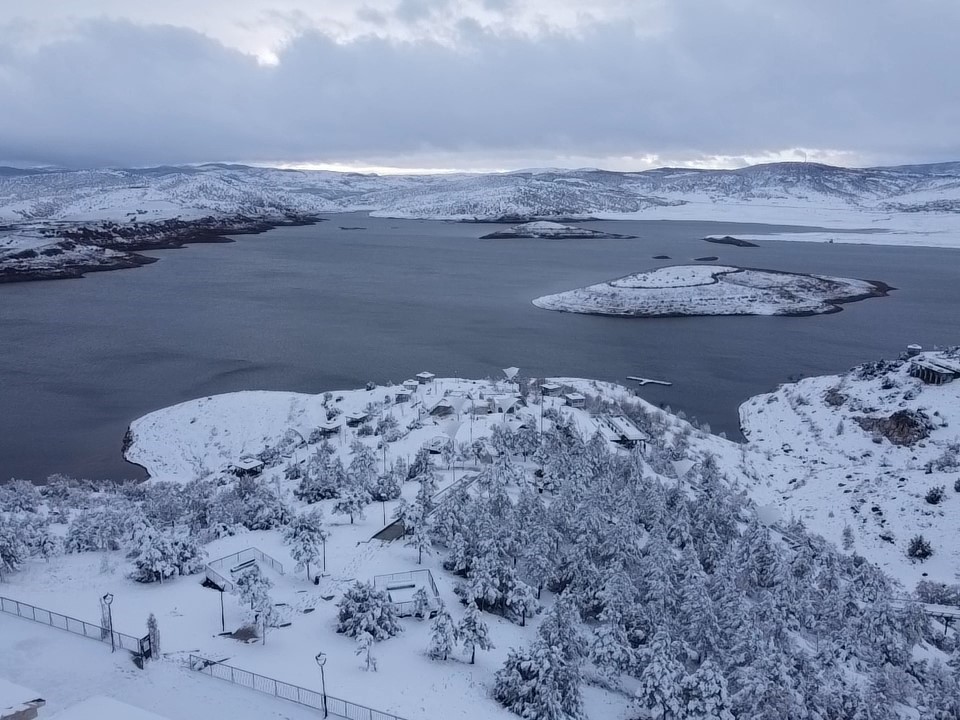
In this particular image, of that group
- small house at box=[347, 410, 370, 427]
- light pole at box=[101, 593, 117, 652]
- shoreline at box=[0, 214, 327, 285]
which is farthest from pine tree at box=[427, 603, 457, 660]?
shoreline at box=[0, 214, 327, 285]

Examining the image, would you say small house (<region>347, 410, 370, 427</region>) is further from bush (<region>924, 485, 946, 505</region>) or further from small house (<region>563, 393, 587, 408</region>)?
bush (<region>924, 485, 946, 505</region>)

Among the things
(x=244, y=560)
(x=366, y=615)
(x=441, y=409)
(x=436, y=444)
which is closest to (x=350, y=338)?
(x=441, y=409)

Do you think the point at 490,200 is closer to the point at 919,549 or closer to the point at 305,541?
the point at 919,549

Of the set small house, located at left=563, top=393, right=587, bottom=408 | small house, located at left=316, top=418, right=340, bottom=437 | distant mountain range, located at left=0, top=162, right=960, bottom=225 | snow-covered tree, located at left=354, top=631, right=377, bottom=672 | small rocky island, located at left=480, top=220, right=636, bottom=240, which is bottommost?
small house, located at left=316, top=418, right=340, bottom=437

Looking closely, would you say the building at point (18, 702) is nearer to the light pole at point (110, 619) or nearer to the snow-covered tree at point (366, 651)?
the light pole at point (110, 619)

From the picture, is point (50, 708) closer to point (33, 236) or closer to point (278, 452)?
point (278, 452)

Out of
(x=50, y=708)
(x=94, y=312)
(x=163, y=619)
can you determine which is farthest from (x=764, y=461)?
(x=94, y=312)

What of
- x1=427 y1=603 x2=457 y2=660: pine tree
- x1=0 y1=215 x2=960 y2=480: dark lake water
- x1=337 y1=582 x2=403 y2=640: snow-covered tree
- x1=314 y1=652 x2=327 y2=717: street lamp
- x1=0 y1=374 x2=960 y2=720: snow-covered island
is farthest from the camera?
x1=0 y1=215 x2=960 y2=480: dark lake water
